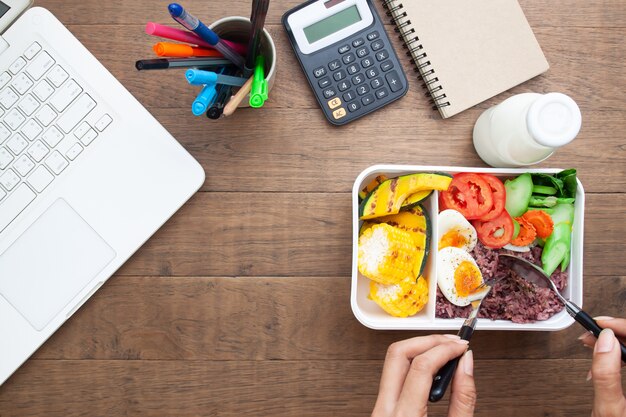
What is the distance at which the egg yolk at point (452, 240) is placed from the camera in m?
0.70

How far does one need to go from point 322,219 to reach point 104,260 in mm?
301

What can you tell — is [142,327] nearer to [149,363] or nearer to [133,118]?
[149,363]

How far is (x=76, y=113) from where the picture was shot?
72cm

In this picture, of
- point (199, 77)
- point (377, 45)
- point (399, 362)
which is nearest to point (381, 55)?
point (377, 45)

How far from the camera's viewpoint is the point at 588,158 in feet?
2.59

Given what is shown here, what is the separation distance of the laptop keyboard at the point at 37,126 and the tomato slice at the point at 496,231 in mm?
513

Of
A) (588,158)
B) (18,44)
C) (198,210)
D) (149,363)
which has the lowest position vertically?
(588,158)

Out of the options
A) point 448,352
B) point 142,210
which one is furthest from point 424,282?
Result: point 142,210

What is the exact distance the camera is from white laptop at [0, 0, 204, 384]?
72cm

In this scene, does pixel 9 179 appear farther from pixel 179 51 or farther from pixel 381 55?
pixel 381 55

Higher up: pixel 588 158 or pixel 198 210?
pixel 198 210

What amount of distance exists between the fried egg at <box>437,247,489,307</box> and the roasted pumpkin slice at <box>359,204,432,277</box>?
0.08 feet

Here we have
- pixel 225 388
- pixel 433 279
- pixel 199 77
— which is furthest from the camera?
pixel 225 388

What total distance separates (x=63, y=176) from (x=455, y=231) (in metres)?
0.52
